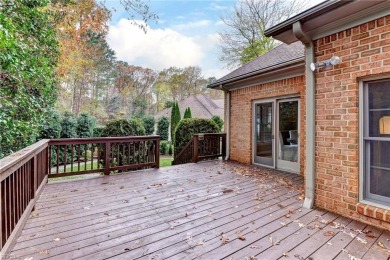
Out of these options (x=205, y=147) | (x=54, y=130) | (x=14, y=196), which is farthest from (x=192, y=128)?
(x=14, y=196)

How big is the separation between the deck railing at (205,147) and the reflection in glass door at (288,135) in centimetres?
210

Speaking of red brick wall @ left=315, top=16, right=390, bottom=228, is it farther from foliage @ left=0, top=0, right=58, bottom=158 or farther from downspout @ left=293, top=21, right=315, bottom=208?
foliage @ left=0, top=0, right=58, bottom=158

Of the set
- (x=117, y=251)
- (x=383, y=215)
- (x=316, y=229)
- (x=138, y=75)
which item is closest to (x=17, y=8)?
(x=117, y=251)

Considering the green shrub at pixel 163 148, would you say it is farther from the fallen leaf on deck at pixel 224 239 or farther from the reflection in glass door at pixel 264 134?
the fallen leaf on deck at pixel 224 239

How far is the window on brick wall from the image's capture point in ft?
8.75

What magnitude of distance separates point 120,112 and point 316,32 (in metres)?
20.2

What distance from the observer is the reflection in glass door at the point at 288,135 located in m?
5.58

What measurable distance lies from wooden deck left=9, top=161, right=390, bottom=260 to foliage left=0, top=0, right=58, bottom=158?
1351mm

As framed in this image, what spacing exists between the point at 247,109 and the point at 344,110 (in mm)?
3848

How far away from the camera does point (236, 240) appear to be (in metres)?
2.39

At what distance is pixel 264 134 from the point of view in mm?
6414

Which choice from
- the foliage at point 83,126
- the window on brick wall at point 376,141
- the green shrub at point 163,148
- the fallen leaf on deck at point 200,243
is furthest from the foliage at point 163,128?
the window on brick wall at point 376,141

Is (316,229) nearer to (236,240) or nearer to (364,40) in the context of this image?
(236,240)

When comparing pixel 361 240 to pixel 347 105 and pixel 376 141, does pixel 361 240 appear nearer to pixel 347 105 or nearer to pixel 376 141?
pixel 376 141
